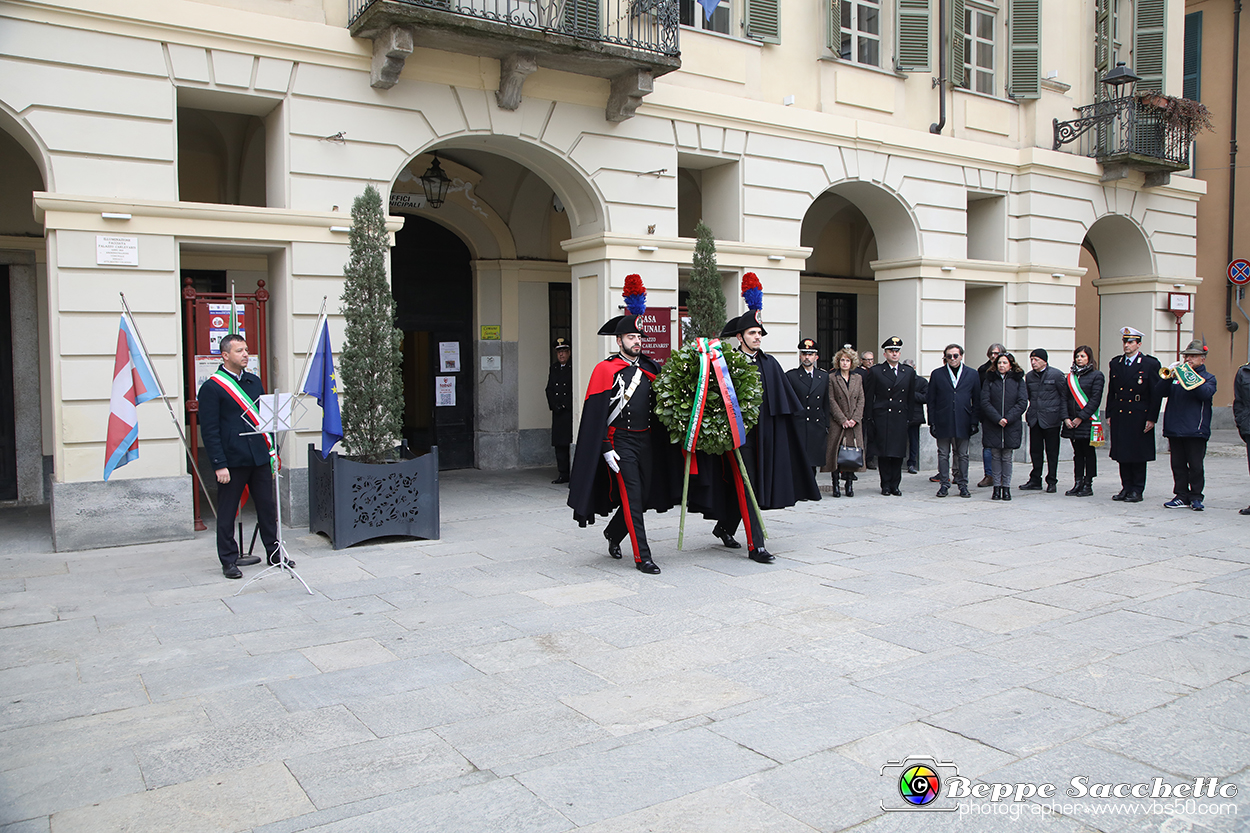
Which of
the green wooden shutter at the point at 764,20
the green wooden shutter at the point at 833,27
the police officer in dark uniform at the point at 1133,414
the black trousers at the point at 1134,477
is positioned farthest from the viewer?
the green wooden shutter at the point at 833,27

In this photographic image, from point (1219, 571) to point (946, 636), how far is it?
3.19m

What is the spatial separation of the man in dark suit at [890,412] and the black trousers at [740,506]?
434cm

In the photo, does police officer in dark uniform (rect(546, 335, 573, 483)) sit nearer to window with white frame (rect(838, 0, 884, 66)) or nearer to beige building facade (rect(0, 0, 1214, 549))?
beige building facade (rect(0, 0, 1214, 549))

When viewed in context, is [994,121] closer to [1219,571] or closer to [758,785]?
[1219,571]

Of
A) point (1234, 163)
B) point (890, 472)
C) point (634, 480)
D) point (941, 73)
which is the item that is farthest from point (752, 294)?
point (1234, 163)

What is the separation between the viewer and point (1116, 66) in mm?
15812

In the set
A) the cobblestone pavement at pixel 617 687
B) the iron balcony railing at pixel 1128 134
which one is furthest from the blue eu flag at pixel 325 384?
the iron balcony railing at pixel 1128 134

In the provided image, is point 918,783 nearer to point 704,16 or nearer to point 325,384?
point 325,384

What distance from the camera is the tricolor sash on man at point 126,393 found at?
751cm

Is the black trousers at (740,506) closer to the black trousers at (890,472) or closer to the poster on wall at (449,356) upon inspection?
the black trousers at (890,472)

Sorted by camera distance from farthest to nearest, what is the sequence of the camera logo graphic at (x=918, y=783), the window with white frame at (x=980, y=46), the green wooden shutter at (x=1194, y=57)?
the green wooden shutter at (x=1194, y=57) < the window with white frame at (x=980, y=46) < the camera logo graphic at (x=918, y=783)

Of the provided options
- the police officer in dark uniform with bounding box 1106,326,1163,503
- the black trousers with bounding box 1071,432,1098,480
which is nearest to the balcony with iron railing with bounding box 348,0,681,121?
the police officer in dark uniform with bounding box 1106,326,1163,503

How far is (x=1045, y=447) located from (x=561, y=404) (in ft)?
20.8

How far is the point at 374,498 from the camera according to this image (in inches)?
335
